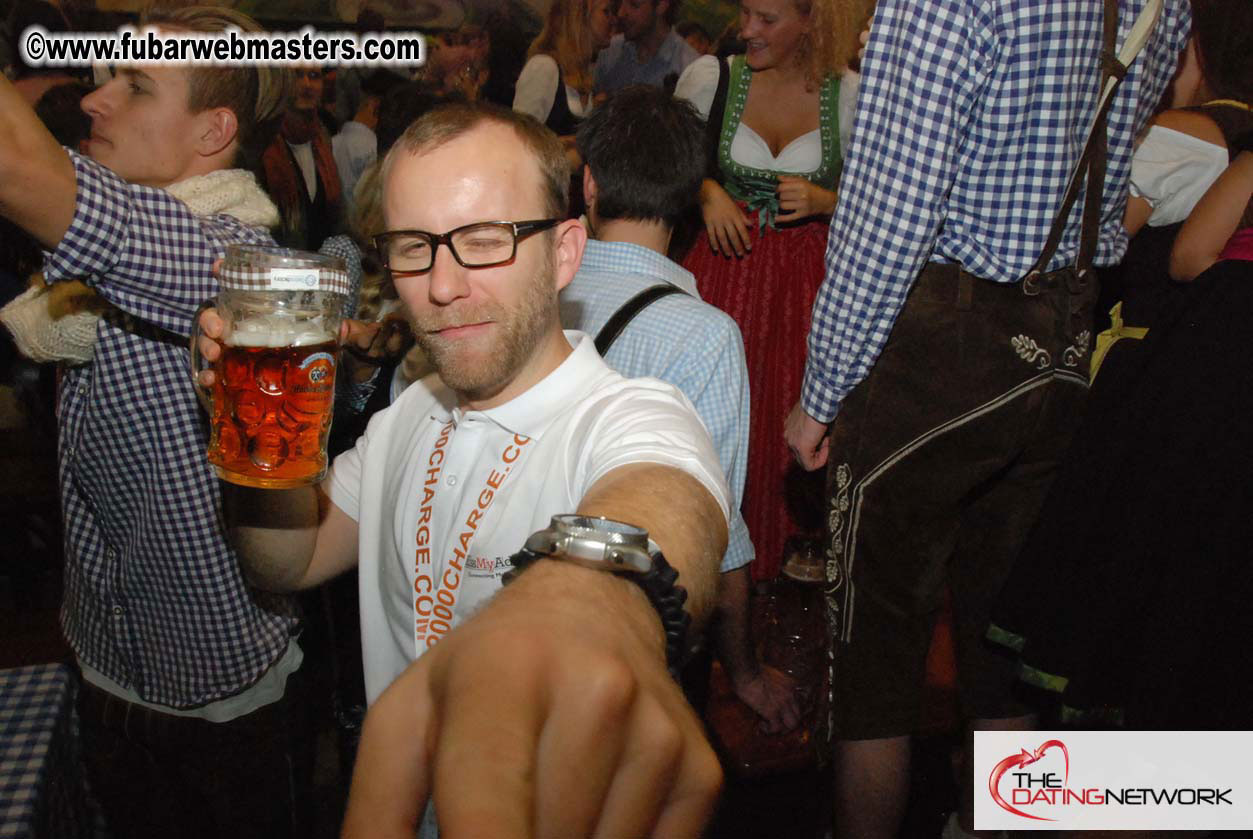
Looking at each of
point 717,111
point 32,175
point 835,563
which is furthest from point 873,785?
point 717,111

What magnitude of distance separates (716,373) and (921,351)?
1.33 feet

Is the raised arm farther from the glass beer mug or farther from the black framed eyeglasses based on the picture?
the black framed eyeglasses

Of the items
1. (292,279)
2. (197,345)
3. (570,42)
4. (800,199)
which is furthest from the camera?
(570,42)

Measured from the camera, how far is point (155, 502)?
159 centimetres

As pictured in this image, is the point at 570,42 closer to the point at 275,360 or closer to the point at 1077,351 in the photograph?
the point at 1077,351

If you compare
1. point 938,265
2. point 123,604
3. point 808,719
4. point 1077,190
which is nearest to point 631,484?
point 938,265

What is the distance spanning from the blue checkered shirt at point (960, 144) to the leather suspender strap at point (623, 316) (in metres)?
0.36

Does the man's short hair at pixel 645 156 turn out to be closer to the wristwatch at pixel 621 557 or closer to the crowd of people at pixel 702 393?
the crowd of people at pixel 702 393

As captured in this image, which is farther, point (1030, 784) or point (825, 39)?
point (825, 39)

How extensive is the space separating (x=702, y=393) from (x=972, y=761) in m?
1.11

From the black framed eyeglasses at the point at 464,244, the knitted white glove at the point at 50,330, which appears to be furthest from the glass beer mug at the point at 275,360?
the knitted white glove at the point at 50,330

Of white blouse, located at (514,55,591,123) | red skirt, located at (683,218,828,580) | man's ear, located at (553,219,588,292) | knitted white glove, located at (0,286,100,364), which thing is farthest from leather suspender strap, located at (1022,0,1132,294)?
white blouse, located at (514,55,591,123)

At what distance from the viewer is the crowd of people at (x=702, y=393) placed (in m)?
1.19

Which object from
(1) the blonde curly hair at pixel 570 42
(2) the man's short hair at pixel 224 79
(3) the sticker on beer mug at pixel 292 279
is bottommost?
(3) the sticker on beer mug at pixel 292 279
